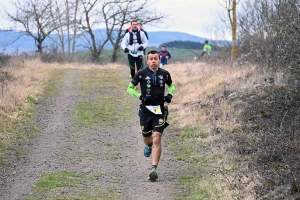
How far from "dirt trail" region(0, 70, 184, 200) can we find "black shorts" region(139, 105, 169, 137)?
2.34 ft

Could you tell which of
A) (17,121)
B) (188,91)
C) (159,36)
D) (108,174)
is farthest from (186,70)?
Answer: (159,36)

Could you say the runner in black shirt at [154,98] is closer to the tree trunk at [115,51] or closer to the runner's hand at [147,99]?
the runner's hand at [147,99]

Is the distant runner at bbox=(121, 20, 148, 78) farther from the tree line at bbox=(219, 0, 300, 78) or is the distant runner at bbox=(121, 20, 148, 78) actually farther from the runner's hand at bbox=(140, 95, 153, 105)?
the runner's hand at bbox=(140, 95, 153, 105)

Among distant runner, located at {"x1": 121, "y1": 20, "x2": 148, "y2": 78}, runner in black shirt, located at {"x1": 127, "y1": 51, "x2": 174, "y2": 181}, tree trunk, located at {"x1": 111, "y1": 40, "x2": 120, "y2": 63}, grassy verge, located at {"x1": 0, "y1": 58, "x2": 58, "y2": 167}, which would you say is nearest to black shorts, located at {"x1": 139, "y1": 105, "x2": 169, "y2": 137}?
runner in black shirt, located at {"x1": 127, "y1": 51, "x2": 174, "y2": 181}

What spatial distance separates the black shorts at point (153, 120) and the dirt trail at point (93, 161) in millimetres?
714

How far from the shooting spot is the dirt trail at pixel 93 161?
780 cm

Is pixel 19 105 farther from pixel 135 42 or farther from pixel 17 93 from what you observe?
pixel 135 42

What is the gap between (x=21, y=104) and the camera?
13.8 meters

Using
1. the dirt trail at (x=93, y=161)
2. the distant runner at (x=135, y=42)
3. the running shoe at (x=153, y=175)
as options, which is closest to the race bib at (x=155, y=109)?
the running shoe at (x=153, y=175)

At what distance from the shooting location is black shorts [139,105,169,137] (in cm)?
831

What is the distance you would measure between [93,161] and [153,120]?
1581mm

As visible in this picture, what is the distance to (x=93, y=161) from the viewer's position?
9.43 m

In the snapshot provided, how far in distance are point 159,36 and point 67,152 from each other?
136 meters

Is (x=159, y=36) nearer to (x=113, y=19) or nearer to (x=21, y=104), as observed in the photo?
(x=113, y=19)
